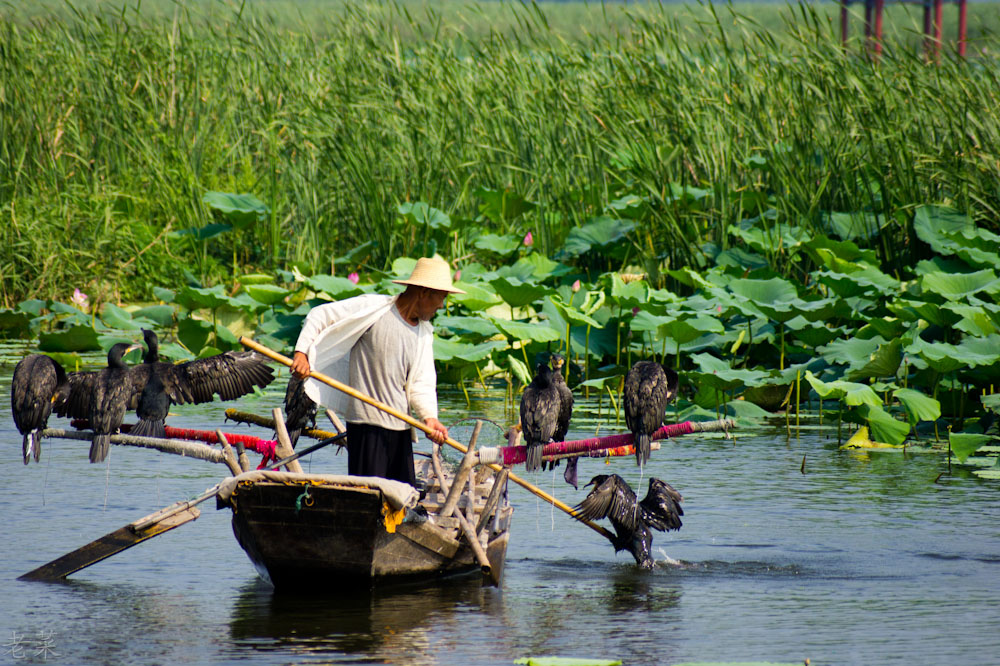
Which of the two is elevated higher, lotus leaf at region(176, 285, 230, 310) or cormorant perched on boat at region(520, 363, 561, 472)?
lotus leaf at region(176, 285, 230, 310)

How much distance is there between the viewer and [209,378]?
260 inches

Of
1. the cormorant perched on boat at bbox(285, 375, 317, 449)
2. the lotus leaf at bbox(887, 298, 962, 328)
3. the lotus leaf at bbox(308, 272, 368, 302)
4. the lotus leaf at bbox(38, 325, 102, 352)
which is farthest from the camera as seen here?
the lotus leaf at bbox(38, 325, 102, 352)

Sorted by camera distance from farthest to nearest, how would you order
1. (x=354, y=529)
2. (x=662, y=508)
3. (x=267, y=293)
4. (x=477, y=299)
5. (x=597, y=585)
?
(x=267, y=293) → (x=477, y=299) → (x=662, y=508) → (x=597, y=585) → (x=354, y=529)

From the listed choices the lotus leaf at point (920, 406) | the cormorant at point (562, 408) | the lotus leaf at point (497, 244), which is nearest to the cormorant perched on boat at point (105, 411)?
the cormorant at point (562, 408)

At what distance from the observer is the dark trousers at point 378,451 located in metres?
5.80

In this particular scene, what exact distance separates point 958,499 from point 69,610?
4.09 m

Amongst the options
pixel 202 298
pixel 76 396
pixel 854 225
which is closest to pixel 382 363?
pixel 76 396

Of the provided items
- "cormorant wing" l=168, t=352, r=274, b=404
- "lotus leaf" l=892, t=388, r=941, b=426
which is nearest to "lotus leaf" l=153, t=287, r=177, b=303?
"cormorant wing" l=168, t=352, r=274, b=404

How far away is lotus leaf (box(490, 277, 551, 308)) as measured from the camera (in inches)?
361

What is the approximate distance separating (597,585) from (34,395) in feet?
8.13

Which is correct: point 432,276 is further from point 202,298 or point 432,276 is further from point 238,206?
point 238,206

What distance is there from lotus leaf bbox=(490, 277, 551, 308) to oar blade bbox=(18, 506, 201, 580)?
3.79 m

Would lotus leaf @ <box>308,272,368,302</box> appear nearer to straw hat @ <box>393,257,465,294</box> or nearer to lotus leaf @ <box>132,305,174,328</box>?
lotus leaf @ <box>132,305,174,328</box>

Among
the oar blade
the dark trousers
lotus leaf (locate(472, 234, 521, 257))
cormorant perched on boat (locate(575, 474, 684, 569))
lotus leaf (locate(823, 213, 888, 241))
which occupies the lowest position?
the oar blade
